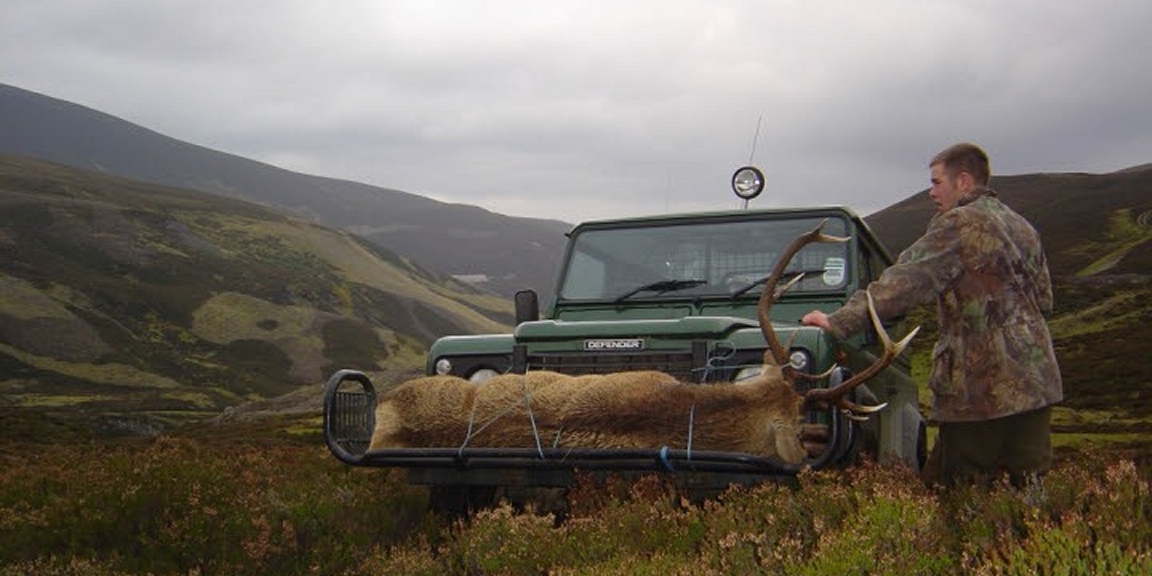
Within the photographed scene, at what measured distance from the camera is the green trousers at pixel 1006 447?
5059 mm

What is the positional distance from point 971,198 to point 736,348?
4.83 feet

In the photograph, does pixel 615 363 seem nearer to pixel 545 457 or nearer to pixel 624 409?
pixel 624 409

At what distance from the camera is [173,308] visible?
10662cm

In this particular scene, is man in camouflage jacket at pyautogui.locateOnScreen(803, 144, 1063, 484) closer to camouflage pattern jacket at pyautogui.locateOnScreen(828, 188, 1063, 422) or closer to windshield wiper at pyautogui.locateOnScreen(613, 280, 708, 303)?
camouflage pattern jacket at pyautogui.locateOnScreen(828, 188, 1063, 422)

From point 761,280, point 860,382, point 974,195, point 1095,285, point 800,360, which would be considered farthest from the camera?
point 1095,285

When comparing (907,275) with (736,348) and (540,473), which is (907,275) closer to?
(736,348)

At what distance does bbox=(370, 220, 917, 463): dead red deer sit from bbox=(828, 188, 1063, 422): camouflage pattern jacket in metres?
0.21

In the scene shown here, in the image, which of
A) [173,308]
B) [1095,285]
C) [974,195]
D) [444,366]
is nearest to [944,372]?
[974,195]

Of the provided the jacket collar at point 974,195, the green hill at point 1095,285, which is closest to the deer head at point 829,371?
the jacket collar at point 974,195

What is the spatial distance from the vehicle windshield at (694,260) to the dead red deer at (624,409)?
1.75m

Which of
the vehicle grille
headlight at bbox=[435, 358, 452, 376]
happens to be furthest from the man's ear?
headlight at bbox=[435, 358, 452, 376]

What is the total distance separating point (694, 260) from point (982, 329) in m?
3.00

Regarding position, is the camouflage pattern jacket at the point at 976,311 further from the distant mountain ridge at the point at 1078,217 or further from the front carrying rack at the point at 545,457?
the distant mountain ridge at the point at 1078,217

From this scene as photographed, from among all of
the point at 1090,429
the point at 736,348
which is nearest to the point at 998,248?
the point at 736,348
